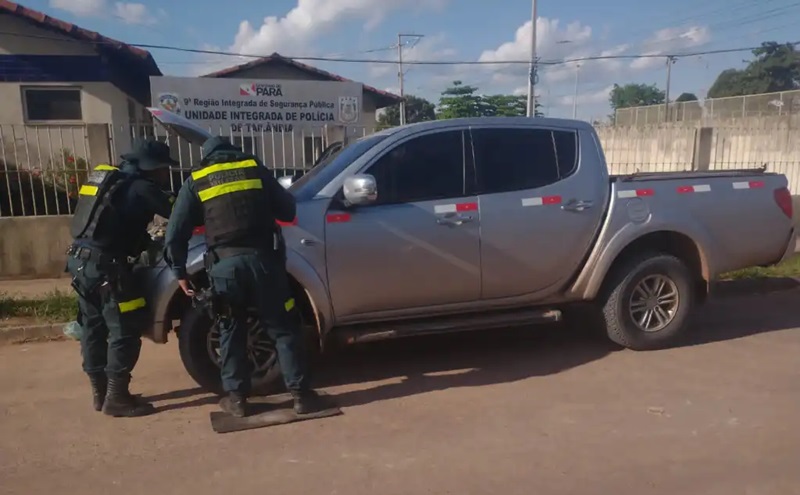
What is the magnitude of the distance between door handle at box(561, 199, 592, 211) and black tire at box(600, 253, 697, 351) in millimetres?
626

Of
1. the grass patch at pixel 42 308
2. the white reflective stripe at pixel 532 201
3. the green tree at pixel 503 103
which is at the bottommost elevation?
the grass patch at pixel 42 308

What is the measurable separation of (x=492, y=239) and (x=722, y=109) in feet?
79.2

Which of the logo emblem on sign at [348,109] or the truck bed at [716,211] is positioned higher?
the logo emblem on sign at [348,109]

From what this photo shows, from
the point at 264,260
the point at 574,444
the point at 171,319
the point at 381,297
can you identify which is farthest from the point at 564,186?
the point at 171,319

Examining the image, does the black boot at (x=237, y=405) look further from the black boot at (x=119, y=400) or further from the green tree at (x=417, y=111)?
the green tree at (x=417, y=111)

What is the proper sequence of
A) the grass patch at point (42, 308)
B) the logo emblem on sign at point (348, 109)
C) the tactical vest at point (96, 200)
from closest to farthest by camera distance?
the tactical vest at point (96, 200) < the grass patch at point (42, 308) < the logo emblem on sign at point (348, 109)

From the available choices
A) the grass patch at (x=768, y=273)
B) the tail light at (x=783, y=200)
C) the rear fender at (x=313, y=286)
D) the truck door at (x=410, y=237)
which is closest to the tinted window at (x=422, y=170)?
the truck door at (x=410, y=237)

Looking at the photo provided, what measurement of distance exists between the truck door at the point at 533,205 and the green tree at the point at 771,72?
190 feet

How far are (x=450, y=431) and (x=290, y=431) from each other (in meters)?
0.97

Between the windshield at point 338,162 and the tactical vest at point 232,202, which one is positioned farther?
the windshield at point 338,162

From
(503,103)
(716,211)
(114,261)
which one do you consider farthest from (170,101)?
(503,103)

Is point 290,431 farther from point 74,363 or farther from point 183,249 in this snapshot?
point 74,363

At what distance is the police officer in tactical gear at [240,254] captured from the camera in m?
3.84

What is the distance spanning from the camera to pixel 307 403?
4.09 meters
